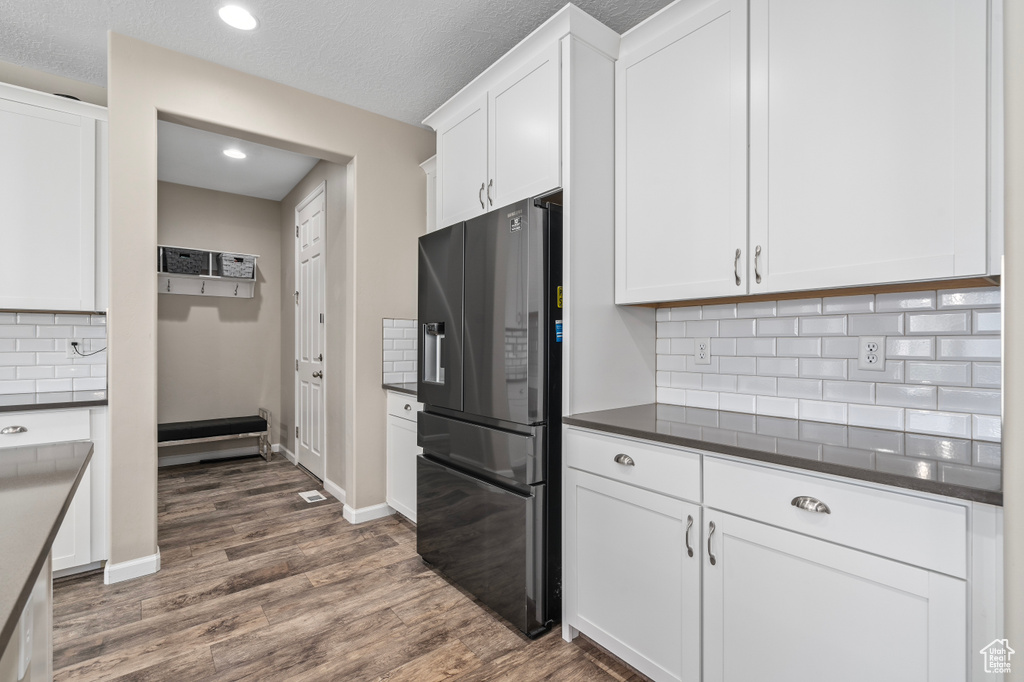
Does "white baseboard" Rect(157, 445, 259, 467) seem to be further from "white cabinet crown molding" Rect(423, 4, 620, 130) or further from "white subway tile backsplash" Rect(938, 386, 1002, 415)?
"white subway tile backsplash" Rect(938, 386, 1002, 415)

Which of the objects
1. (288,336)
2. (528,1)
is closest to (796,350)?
(528,1)

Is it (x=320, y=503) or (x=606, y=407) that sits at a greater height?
(x=606, y=407)

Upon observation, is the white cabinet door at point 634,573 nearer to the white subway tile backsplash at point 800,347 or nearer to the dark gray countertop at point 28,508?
the white subway tile backsplash at point 800,347

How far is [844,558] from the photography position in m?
1.20

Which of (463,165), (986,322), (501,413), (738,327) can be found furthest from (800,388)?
(463,165)

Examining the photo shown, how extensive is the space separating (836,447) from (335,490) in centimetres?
330

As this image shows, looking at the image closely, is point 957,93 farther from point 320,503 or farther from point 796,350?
point 320,503

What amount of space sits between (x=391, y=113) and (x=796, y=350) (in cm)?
278

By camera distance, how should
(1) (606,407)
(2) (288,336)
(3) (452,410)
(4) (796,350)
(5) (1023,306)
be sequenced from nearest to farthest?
1. (5) (1023,306)
2. (4) (796,350)
3. (1) (606,407)
4. (3) (452,410)
5. (2) (288,336)

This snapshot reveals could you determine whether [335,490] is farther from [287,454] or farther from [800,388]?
[800,388]

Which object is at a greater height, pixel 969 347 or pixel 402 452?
pixel 969 347

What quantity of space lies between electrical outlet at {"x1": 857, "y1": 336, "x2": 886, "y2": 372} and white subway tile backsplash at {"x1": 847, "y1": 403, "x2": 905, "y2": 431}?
13 cm

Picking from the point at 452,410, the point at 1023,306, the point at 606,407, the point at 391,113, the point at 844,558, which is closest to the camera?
the point at 1023,306

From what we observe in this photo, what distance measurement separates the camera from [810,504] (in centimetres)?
125
